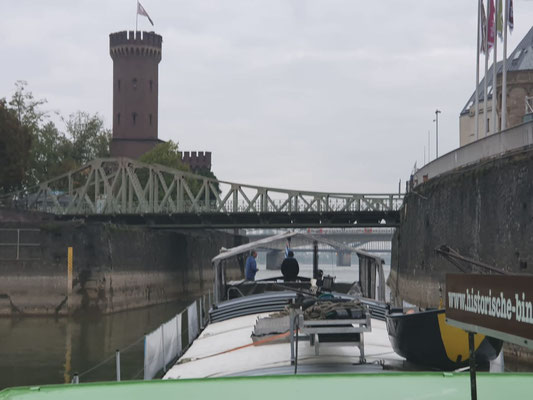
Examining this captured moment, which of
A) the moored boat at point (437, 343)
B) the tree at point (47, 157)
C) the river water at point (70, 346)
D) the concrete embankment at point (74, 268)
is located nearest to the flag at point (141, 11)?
the tree at point (47, 157)

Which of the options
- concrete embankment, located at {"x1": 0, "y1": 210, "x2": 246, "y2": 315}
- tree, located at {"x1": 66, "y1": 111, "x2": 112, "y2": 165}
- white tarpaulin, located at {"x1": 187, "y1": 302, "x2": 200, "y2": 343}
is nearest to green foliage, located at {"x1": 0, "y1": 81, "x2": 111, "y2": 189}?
tree, located at {"x1": 66, "y1": 111, "x2": 112, "y2": 165}

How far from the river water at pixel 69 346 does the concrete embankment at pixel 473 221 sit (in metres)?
9.42

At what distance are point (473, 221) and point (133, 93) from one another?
8588 centimetres

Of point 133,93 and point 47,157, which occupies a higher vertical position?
point 133,93

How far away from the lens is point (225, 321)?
16172 mm

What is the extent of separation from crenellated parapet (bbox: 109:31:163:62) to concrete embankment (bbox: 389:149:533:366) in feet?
235

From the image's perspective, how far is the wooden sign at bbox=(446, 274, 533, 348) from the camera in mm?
3893

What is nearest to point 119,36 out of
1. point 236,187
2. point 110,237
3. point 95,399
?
point 236,187

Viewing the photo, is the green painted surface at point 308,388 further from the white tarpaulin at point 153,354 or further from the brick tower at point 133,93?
the brick tower at point 133,93

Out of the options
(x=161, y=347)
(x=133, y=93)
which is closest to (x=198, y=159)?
(x=133, y=93)

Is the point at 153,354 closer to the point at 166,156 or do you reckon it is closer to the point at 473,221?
the point at 473,221

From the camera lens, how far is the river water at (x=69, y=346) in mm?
23453

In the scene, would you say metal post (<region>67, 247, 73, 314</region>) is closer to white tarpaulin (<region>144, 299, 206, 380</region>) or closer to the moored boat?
white tarpaulin (<region>144, 299, 206, 380</region>)

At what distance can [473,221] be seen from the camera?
30.9 m
